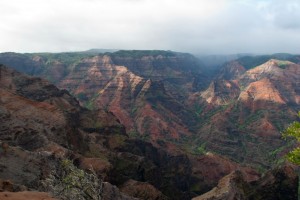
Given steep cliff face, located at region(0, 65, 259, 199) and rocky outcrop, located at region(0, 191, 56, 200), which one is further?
steep cliff face, located at region(0, 65, 259, 199)

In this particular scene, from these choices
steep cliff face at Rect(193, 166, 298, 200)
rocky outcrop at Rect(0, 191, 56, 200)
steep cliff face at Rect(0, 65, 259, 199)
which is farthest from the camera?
steep cliff face at Rect(193, 166, 298, 200)

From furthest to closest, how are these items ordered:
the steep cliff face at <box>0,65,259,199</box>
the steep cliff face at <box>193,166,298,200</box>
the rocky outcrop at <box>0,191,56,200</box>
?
the steep cliff face at <box>193,166,298,200</box> → the steep cliff face at <box>0,65,259,199</box> → the rocky outcrop at <box>0,191,56,200</box>

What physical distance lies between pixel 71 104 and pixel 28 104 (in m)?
55.3

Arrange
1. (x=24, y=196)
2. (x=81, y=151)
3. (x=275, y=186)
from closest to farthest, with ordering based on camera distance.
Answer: (x=24, y=196) < (x=81, y=151) < (x=275, y=186)

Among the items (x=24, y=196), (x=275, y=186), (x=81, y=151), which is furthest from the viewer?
(x=275, y=186)

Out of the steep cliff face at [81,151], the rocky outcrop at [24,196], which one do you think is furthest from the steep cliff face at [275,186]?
the rocky outcrop at [24,196]

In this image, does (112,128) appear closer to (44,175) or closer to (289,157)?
(44,175)

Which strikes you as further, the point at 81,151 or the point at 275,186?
the point at 275,186

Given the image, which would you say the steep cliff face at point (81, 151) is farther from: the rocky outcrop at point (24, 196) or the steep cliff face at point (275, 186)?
the steep cliff face at point (275, 186)

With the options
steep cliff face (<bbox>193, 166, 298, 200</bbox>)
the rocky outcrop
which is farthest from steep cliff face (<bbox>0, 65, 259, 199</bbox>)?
steep cliff face (<bbox>193, 166, 298, 200</bbox>)

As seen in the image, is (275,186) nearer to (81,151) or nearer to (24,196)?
(81,151)

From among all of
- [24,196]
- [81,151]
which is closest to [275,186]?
[81,151]

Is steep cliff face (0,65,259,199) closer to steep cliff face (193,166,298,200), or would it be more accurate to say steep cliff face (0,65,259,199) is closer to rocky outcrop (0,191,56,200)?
rocky outcrop (0,191,56,200)

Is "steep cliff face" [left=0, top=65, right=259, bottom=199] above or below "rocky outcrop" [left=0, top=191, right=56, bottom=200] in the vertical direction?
below
